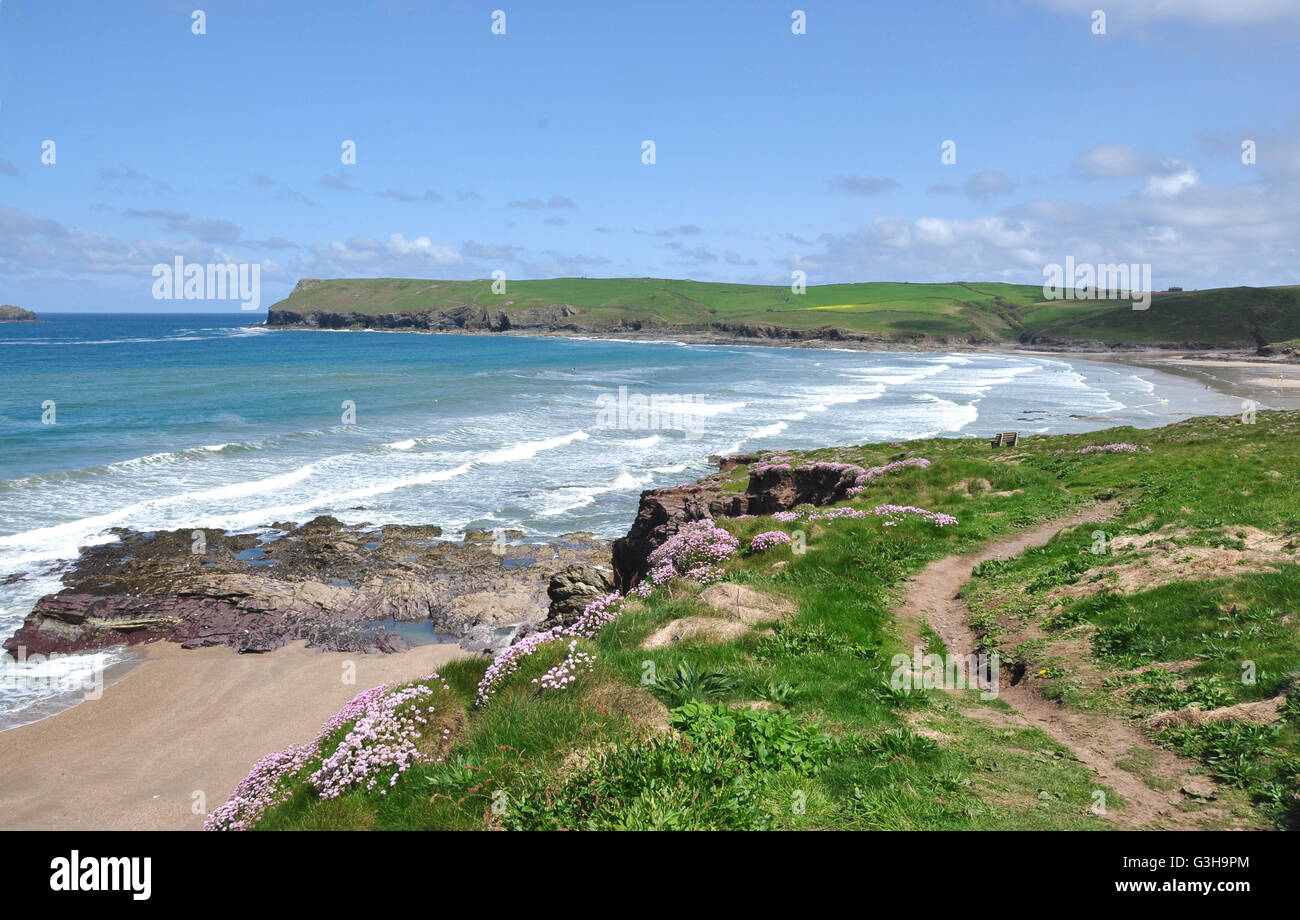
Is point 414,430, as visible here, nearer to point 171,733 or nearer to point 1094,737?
point 171,733

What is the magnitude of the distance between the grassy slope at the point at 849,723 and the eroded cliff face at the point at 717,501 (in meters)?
7.33

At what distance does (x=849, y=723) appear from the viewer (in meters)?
8.48

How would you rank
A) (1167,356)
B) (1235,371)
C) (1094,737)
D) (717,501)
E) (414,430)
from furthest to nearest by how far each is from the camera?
1. (1167,356)
2. (1235,371)
3. (414,430)
4. (717,501)
5. (1094,737)

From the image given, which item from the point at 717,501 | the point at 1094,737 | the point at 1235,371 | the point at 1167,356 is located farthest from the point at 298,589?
the point at 1167,356

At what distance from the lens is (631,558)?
906 inches

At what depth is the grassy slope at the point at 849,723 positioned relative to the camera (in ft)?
21.5

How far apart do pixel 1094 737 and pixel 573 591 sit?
9.52 meters

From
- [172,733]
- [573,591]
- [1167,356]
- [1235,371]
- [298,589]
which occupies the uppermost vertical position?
[1167,356]

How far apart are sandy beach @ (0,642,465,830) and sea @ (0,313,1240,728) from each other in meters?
1.76

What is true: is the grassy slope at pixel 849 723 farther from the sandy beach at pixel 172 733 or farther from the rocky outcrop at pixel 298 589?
the rocky outcrop at pixel 298 589

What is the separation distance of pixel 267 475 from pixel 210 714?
25239 mm

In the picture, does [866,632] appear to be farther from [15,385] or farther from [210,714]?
[15,385]
